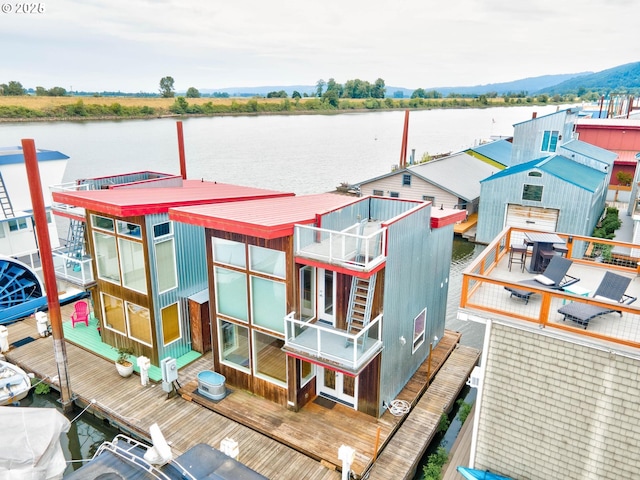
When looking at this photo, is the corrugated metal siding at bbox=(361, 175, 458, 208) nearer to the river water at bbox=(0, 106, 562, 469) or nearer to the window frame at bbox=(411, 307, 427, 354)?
the river water at bbox=(0, 106, 562, 469)

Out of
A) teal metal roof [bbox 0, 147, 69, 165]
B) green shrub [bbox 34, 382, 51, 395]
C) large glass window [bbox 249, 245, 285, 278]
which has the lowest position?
green shrub [bbox 34, 382, 51, 395]

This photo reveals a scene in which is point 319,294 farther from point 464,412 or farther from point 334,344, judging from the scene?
point 464,412

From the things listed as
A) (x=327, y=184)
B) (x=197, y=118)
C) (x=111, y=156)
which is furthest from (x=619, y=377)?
(x=197, y=118)

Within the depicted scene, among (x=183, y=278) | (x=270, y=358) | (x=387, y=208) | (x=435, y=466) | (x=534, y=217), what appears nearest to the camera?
(x=435, y=466)

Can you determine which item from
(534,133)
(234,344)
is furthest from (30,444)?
(534,133)

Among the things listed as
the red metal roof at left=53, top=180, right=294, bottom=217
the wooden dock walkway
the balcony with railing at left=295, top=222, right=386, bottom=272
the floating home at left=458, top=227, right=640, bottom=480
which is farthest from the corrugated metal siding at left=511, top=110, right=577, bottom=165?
the balcony with railing at left=295, top=222, right=386, bottom=272
